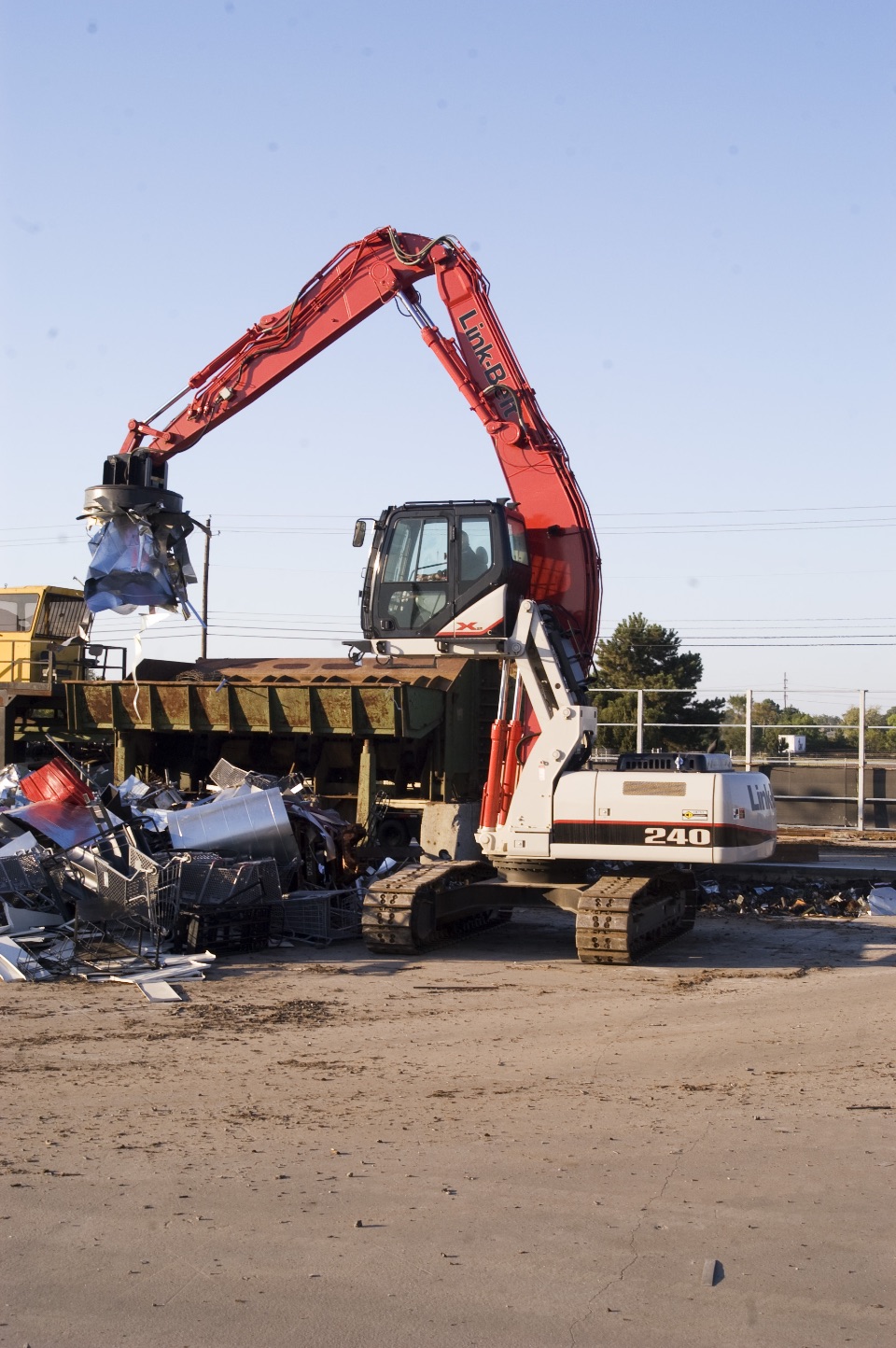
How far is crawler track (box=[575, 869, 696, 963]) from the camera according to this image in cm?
1138

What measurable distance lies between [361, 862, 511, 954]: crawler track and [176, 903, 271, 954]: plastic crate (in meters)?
0.90

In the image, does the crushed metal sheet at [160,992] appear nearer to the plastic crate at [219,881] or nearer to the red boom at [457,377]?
the plastic crate at [219,881]

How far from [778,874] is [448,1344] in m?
12.3

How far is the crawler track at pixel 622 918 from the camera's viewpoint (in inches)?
448

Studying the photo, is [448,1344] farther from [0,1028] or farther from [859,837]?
[859,837]

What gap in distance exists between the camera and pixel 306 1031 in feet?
29.0

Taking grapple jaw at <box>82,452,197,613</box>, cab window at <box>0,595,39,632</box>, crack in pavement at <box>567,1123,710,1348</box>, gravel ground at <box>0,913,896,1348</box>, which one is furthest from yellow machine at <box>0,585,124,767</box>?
crack in pavement at <box>567,1123,710,1348</box>

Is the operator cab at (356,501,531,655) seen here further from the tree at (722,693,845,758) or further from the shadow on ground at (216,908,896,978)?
the tree at (722,693,845,758)

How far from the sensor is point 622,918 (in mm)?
11344

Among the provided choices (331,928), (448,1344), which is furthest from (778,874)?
(448,1344)

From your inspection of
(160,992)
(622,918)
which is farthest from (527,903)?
(160,992)

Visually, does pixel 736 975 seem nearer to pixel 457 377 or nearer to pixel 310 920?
pixel 310 920

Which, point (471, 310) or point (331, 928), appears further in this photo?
point (471, 310)

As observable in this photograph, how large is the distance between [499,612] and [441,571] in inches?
42.5
